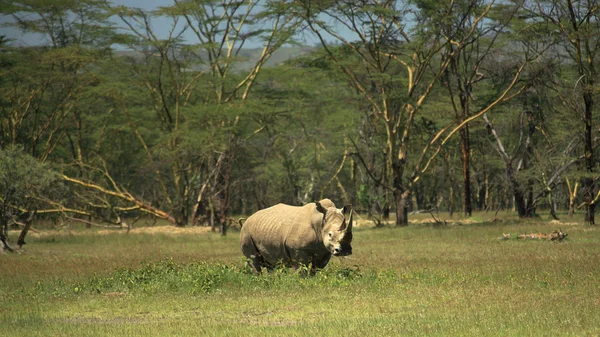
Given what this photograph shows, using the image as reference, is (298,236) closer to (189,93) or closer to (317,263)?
(317,263)

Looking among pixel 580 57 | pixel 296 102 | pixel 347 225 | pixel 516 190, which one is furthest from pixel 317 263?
pixel 296 102

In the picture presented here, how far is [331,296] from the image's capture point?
12992 millimetres

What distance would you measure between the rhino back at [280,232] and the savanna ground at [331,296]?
45 centimetres

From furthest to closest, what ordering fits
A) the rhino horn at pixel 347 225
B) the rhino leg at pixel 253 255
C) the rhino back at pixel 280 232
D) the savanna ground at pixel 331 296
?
the rhino leg at pixel 253 255 < the rhino back at pixel 280 232 < the rhino horn at pixel 347 225 < the savanna ground at pixel 331 296

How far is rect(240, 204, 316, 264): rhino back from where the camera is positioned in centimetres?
1441

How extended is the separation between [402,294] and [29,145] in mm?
32654

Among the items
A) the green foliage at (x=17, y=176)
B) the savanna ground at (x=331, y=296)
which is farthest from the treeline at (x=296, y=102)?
the savanna ground at (x=331, y=296)

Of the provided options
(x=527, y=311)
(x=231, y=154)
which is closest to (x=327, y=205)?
(x=527, y=311)

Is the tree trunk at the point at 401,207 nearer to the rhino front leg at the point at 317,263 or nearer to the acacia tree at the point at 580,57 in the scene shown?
the acacia tree at the point at 580,57

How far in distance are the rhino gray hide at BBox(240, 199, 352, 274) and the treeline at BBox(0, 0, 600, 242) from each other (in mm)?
11945

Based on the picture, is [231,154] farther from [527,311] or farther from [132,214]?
[132,214]

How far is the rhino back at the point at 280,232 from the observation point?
14.4 meters

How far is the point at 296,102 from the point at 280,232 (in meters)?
32.4

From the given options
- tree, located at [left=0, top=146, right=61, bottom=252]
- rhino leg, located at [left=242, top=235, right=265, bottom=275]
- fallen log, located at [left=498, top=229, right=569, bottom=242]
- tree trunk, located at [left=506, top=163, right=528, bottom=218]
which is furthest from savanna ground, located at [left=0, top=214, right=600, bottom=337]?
tree trunk, located at [left=506, top=163, right=528, bottom=218]
